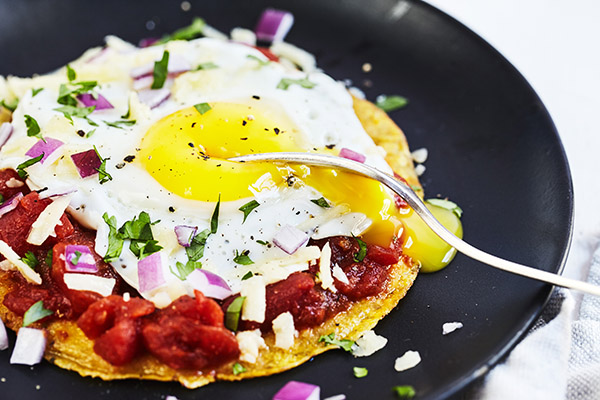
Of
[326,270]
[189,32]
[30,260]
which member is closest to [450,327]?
[326,270]

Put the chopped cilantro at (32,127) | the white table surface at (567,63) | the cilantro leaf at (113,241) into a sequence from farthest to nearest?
the white table surface at (567,63) → the chopped cilantro at (32,127) → the cilantro leaf at (113,241)

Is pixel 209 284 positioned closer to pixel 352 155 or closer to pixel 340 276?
pixel 340 276

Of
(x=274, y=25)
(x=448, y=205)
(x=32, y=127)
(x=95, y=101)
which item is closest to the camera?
(x=32, y=127)

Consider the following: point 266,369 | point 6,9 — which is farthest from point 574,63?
point 6,9

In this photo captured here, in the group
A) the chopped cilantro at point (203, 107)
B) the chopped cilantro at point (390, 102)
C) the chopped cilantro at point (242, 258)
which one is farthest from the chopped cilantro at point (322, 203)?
the chopped cilantro at point (390, 102)

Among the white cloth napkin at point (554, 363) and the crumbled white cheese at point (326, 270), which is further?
the crumbled white cheese at point (326, 270)

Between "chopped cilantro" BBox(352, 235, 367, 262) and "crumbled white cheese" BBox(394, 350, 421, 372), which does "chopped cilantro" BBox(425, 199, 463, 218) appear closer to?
"chopped cilantro" BBox(352, 235, 367, 262)

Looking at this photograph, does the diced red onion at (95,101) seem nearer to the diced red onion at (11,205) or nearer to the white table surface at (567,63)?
the diced red onion at (11,205)
